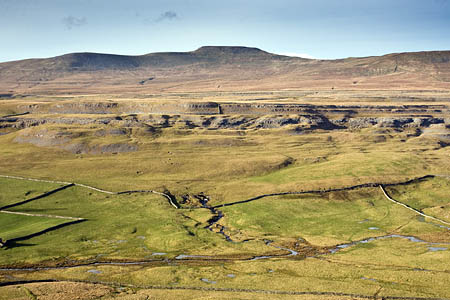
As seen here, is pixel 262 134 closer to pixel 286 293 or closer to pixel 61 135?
pixel 61 135

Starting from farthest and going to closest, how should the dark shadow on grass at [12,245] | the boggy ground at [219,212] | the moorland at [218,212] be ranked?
the dark shadow on grass at [12,245] < the boggy ground at [219,212] < the moorland at [218,212]

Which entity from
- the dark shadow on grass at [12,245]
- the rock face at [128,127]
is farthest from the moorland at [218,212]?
the rock face at [128,127]

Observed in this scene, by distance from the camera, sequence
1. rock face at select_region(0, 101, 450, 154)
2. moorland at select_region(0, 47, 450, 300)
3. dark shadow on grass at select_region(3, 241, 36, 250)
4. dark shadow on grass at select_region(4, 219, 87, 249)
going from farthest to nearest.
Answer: rock face at select_region(0, 101, 450, 154)
dark shadow on grass at select_region(4, 219, 87, 249)
dark shadow on grass at select_region(3, 241, 36, 250)
moorland at select_region(0, 47, 450, 300)

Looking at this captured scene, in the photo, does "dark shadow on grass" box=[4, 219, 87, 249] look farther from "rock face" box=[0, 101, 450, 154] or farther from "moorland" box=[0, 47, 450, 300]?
"rock face" box=[0, 101, 450, 154]

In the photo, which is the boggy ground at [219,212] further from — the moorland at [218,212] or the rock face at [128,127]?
the rock face at [128,127]

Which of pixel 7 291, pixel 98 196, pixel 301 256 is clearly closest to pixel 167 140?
pixel 98 196

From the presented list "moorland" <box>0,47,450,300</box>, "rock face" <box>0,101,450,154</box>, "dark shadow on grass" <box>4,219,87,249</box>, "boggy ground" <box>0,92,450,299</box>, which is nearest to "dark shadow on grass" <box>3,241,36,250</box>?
"dark shadow on grass" <box>4,219,87,249</box>

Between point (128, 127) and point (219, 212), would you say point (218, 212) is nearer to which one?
point (219, 212)

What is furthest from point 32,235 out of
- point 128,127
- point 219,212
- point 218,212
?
point 128,127
